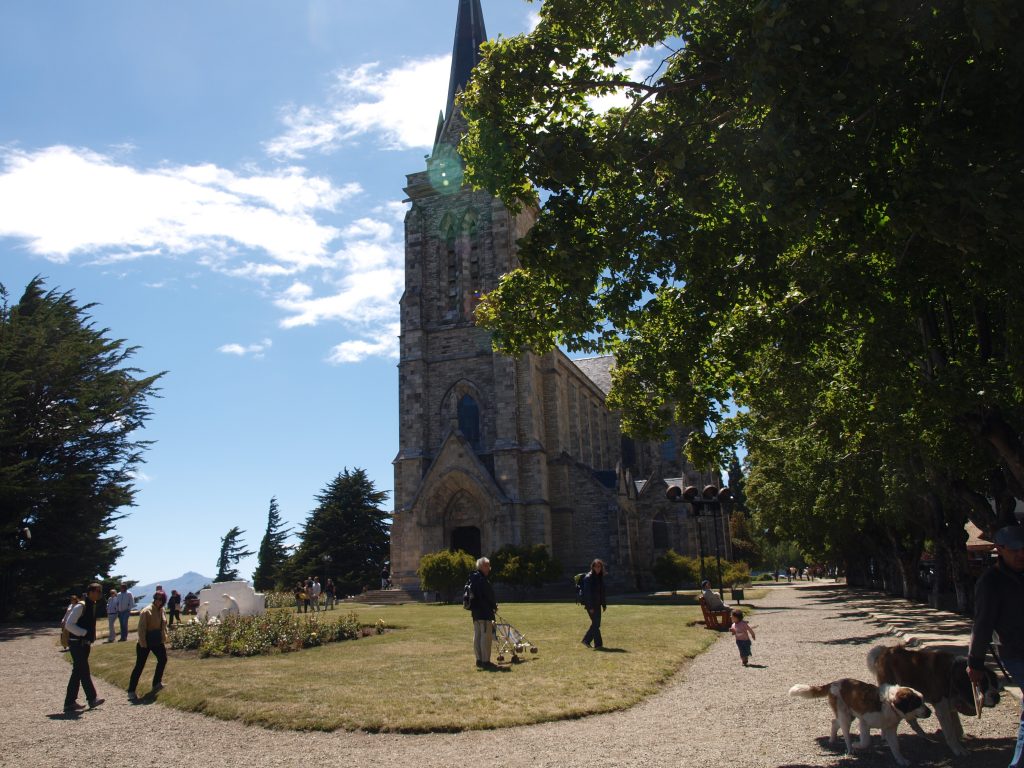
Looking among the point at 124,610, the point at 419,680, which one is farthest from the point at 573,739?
the point at 124,610

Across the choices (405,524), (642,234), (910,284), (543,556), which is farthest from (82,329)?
(910,284)

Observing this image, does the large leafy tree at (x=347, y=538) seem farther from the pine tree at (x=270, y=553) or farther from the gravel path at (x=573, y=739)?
the gravel path at (x=573, y=739)

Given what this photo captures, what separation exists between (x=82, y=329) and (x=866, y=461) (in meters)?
32.7

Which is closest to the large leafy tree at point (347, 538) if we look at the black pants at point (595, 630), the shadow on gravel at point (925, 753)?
the black pants at point (595, 630)

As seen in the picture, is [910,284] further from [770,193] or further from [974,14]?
[974,14]

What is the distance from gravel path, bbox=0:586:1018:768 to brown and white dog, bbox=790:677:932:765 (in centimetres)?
18

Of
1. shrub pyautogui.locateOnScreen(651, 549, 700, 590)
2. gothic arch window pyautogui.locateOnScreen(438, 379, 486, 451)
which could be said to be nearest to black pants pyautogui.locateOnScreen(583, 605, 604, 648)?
shrub pyautogui.locateOnScreen(651, 549, 700, 590)

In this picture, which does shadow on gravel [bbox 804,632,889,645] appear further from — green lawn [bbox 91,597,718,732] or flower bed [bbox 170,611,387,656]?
flower bed [bbox 170,611,387,656]

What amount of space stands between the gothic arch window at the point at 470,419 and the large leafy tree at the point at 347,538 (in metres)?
16.8

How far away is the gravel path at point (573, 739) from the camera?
6059 millimetres

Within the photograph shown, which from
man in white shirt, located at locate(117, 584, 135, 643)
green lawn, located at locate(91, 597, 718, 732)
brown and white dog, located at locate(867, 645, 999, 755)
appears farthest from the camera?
man in white shirt, located at locate(117, 584, 135, 643)

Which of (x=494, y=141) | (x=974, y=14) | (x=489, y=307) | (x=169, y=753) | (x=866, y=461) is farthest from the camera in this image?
(x=866, y=461)

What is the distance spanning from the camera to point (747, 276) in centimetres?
910

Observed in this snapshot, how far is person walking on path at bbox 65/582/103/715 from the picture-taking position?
942 centimetres
